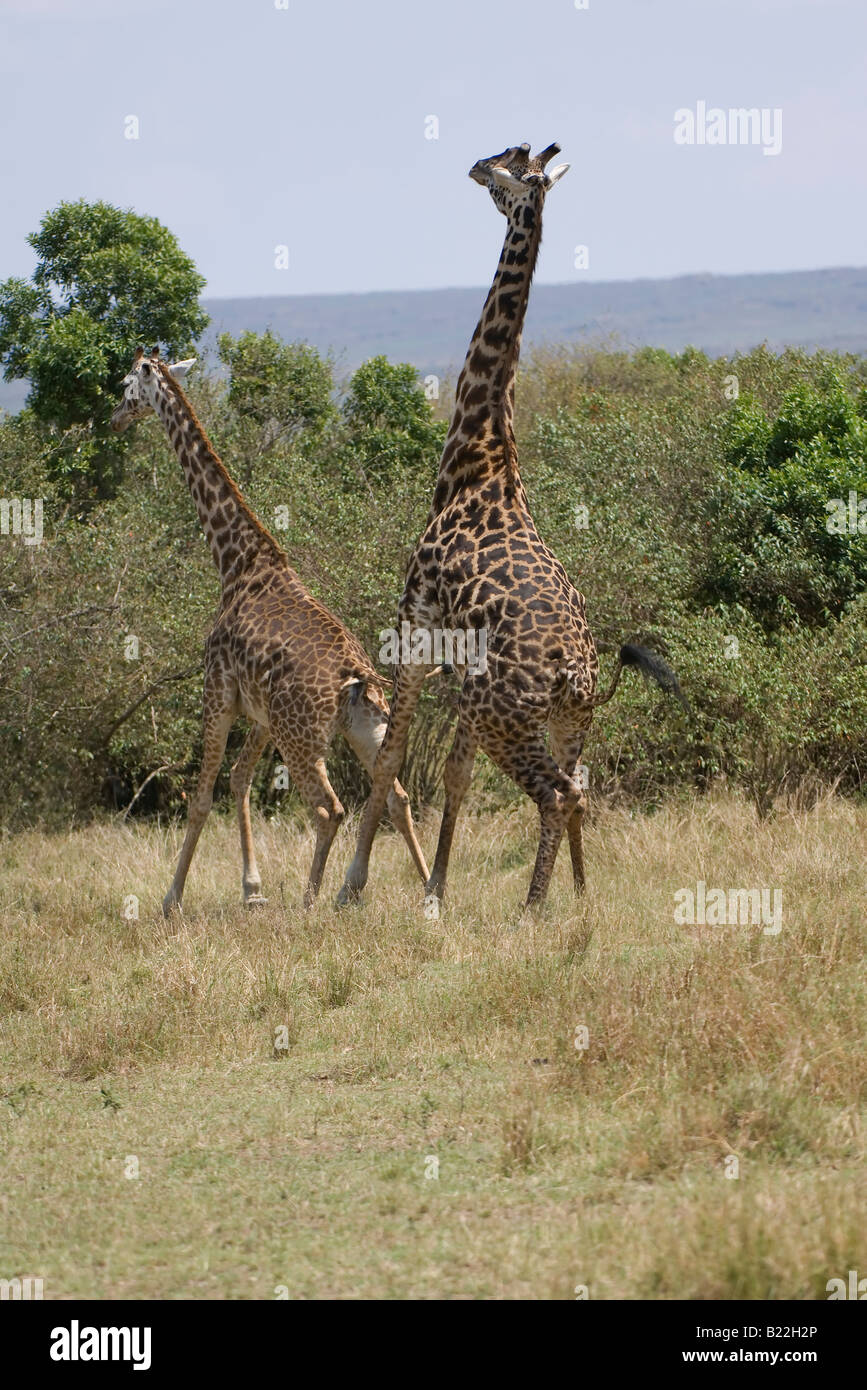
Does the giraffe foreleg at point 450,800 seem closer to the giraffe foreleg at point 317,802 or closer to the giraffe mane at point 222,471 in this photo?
the giraffe foreleg at point 317,802

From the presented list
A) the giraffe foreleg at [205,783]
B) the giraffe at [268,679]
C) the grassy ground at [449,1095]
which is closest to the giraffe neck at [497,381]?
the giraffe at [268,679]

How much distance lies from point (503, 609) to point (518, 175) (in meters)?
2.50

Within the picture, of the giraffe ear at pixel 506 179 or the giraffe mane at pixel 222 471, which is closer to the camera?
the giraffe ear at pixel 506 179

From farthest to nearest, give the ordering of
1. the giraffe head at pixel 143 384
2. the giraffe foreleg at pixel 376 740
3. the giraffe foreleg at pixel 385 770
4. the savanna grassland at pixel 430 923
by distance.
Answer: the giraffe head at pixel 143 384 < the giraffe foreleg at pixel 376 740 < the giraffe foreleg at pixel 385 770 < the savanna grassland at pixel 430 923

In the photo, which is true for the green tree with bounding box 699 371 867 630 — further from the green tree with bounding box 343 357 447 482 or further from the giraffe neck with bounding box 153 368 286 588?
the giraffe neck with bounding box 153 368 286 588

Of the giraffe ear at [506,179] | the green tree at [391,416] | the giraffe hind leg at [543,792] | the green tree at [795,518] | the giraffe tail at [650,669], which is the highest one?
the giraffe ear at [506,179]

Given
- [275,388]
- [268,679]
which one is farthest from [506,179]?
[275,388]

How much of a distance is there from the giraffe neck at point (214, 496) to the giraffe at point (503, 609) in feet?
5.15

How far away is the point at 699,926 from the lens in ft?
24.3

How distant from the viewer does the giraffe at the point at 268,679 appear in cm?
880

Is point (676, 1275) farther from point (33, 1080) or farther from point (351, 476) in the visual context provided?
point (351, 476)

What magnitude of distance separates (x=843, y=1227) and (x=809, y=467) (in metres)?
10.1

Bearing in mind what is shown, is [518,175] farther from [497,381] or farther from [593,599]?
[593,599]

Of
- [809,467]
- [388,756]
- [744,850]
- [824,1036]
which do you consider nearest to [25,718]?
[388,756]
